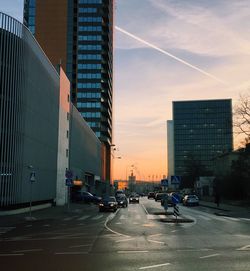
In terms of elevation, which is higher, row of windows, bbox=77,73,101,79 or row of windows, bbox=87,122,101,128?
row of windows, bbox=77,73,101,79

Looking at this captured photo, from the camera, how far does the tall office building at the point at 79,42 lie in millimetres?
132000

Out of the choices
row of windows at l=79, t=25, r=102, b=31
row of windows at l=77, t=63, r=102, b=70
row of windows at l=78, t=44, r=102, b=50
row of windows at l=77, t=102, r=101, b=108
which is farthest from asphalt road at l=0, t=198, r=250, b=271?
row of windows at l=79, t=25, r=102, b=31

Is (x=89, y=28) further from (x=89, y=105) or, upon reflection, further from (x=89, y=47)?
(x=89, y=105)

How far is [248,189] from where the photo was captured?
62.7m

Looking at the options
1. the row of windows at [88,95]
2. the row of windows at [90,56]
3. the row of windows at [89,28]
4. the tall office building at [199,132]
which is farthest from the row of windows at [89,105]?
the tall office building at [199,132]

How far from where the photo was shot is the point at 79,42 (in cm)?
13462

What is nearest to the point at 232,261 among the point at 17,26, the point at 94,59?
the point at 17,26

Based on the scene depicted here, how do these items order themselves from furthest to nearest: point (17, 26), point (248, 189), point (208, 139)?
point (208, 139) → point (248, 189) → point (17, 26)

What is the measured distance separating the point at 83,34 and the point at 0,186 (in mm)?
108339

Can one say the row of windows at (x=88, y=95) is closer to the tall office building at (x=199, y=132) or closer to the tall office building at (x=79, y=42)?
the tall office building at (x=79, y=42)

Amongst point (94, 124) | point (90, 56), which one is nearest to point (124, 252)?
point (94, 124)

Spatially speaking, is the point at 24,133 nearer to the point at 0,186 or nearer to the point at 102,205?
the point at 0,186

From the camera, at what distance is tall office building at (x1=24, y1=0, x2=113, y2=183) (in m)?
132

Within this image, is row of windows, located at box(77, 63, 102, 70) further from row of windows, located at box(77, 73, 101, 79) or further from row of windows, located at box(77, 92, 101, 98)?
row of windows, located at box(77, 92, 101, 98)
